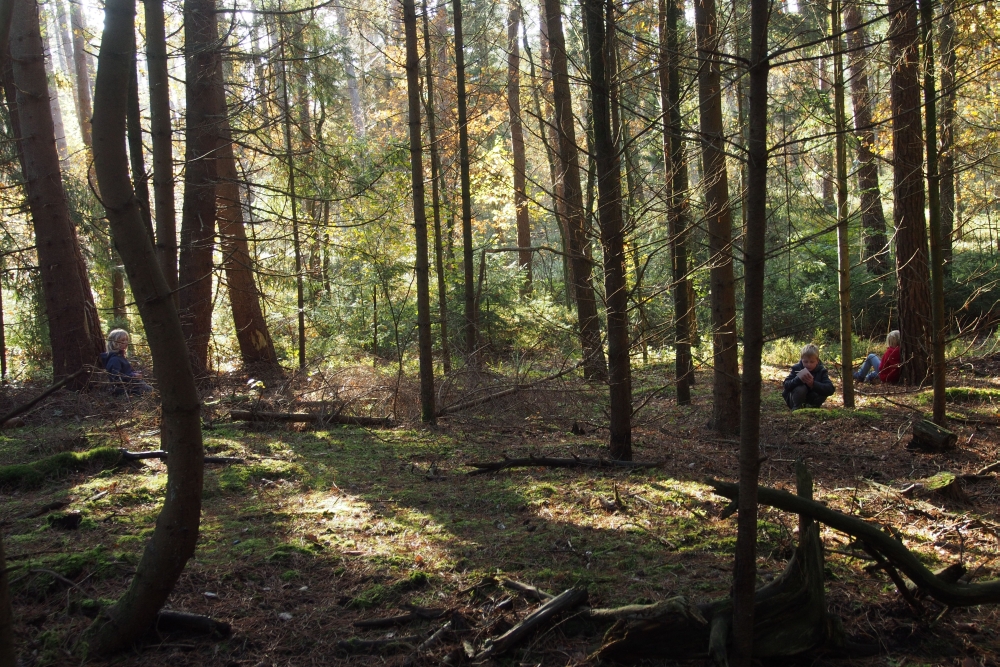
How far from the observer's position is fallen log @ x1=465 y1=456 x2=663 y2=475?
6152 millimetres

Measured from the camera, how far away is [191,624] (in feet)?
11.2

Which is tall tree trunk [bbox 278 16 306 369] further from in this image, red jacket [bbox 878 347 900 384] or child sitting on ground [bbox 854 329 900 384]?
red jacket [bbox 878 347 900 384]

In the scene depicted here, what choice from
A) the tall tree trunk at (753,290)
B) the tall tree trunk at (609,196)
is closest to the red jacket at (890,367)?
the tall tree trunk at (609,196)

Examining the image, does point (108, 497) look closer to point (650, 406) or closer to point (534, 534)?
point (534, 534)

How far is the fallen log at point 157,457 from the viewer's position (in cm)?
641

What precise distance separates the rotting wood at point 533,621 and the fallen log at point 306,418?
18.7 ft

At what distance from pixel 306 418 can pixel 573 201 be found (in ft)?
14.7

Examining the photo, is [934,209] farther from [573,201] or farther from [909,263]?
[573,201]

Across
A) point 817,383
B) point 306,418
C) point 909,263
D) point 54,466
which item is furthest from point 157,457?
point 909,263

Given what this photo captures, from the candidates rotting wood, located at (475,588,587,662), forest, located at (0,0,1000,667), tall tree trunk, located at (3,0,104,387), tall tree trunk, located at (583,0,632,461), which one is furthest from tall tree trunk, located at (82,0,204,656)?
tall tree trunk, located at (3,0,104,387)

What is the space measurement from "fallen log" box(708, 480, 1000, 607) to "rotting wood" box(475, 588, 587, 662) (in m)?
0.97

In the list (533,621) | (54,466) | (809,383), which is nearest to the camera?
(533,621)

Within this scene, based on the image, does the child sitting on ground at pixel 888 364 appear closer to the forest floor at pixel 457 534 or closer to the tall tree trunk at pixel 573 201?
the forest floor at pixel 457 534

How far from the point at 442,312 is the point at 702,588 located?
823 centimetres
